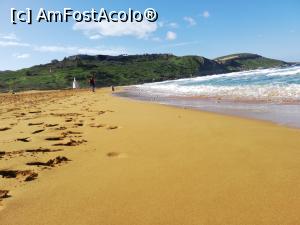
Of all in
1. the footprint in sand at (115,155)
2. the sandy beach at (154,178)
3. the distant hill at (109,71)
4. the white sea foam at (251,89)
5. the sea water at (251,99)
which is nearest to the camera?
the sandy beach at (154,178)

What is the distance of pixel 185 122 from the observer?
606 centimetres

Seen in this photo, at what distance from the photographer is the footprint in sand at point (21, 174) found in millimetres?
2961

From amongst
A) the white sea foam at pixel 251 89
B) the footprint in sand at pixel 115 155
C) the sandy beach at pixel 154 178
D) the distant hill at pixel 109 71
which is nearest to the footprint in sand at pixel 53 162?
the sandy beach at pixel 154 178

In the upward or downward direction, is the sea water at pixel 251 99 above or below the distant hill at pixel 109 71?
below

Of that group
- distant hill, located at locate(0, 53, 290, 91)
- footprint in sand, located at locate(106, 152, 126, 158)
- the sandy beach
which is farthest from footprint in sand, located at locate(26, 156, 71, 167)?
distant hill, located at locate(0, 53, 290, 91)

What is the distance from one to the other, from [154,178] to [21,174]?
1200mm

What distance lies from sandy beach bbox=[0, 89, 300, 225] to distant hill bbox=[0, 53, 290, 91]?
128ft

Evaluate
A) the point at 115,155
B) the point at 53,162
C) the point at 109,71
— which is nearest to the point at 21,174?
the point at 53,162

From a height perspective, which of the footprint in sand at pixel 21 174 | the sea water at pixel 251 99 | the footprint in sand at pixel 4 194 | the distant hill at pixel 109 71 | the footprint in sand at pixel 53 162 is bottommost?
the footprint in sand at pixel 4 194

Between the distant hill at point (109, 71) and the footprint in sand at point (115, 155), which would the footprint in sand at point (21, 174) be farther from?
the distant hill at point (109, 71)

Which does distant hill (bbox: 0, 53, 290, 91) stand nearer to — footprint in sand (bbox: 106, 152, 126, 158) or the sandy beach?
the sandy beach

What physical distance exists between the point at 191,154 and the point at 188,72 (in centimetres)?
7217

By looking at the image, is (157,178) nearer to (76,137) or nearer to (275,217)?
(275,217)

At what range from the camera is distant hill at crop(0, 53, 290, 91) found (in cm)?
4872
